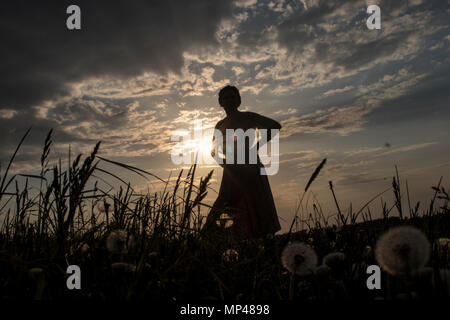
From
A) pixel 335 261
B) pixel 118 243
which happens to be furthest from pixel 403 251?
pixel 118 243

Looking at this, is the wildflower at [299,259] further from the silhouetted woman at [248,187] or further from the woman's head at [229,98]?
the woman's head at [229,98]

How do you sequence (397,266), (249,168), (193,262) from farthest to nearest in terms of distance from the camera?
(249,168)
(193,262)
(397,266)

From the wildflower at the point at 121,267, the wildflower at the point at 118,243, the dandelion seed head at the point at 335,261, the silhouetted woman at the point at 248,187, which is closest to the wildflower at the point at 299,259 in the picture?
the dandelion seed head at the point at 335,261

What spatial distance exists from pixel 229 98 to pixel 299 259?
785 centimetres

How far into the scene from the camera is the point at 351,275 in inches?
66.0

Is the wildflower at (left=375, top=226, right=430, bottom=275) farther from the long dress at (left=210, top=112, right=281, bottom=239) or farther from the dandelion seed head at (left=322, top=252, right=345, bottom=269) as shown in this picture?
the long dress at (left=210, top=112, right=281, bottom=239)

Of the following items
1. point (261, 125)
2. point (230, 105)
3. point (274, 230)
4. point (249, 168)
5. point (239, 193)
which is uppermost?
point (230, 105)

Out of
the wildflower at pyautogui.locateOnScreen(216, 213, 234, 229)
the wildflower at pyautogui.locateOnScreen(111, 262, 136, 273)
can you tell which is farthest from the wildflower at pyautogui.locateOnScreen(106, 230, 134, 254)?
the wildflower at pyautogui.locateOnScreen(216, 213, 234, 229)

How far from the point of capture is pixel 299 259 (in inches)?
62.6

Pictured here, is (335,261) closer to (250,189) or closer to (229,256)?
(229,256)
